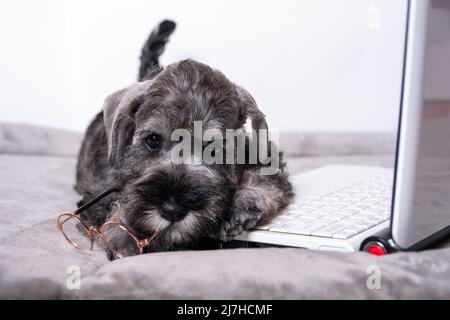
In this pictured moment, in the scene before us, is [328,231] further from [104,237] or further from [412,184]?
[104,237]

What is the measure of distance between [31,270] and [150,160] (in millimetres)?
534

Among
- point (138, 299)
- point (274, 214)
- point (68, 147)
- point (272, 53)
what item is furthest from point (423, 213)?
point (68, 147)

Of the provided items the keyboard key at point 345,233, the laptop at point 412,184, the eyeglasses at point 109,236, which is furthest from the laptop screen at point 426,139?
the eyeglasses at point 109,236

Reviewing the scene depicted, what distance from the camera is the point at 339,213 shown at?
1.58m

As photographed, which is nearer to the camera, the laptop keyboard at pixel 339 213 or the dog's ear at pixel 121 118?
the laptop keyboard at pixel 339 213

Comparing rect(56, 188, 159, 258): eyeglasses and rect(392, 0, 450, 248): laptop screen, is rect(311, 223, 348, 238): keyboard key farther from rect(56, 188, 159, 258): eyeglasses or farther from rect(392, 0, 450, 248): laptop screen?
rect(56, 188, 159, 258): eyeglasses

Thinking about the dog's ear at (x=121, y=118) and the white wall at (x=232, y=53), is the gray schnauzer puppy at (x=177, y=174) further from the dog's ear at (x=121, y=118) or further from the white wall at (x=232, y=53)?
the white wall at (x=232, y=53)

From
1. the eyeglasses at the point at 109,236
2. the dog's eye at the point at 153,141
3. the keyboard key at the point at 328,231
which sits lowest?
the eyeglasses at the point at 109,236

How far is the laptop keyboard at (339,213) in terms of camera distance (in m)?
1.42

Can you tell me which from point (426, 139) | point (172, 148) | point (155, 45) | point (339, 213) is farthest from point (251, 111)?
point (155, 45)

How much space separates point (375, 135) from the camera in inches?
138

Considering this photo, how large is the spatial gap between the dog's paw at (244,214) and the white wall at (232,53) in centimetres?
145

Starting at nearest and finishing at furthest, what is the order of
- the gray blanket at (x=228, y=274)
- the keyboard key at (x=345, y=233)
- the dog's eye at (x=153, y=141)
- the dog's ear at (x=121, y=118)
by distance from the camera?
the gray blanket at (x=228, y=274) → the keyboard key at (x=345, y=233) → the dog's eye at (x=153, y=141) → the dog's ear at (x=121, y=118)

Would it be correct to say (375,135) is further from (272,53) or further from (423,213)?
(423,213)
